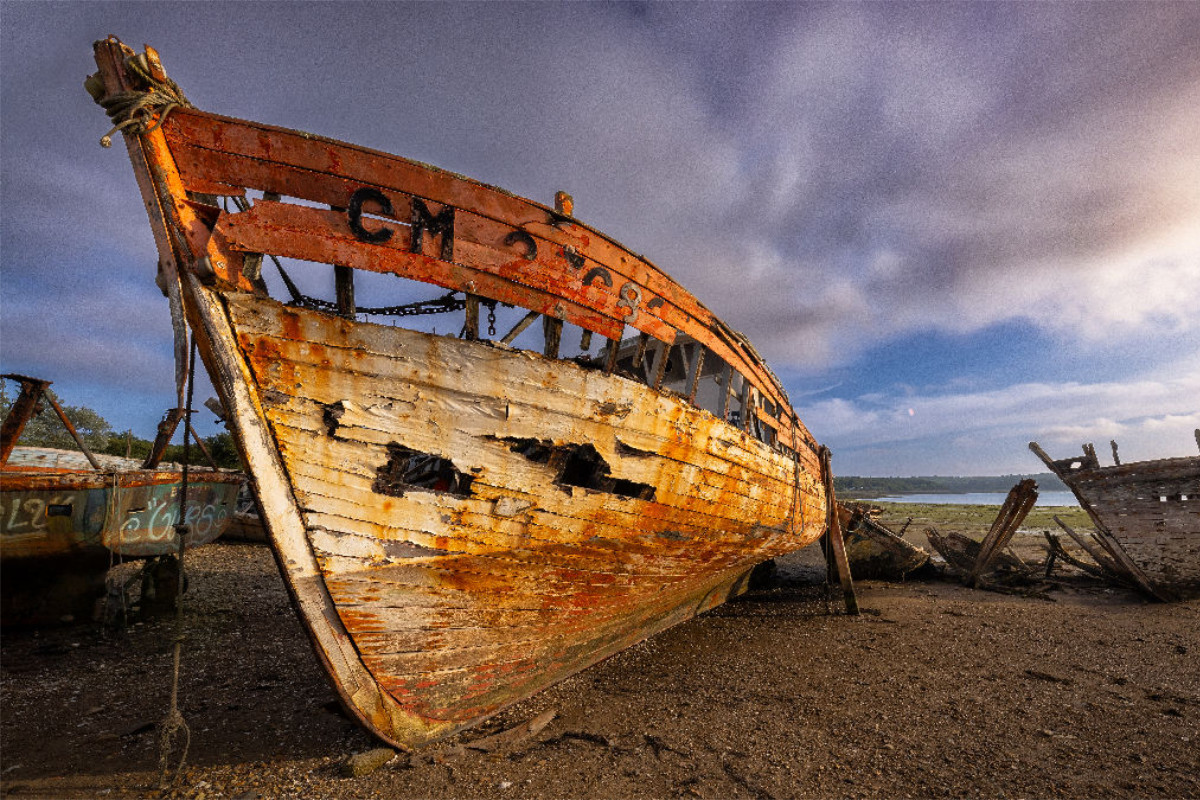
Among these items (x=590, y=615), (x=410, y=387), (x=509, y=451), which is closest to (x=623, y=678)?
(x=590, y=615)

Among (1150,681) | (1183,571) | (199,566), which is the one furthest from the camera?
(199,566)

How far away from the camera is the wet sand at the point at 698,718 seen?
3520 mm

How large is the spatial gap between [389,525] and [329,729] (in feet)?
8.39

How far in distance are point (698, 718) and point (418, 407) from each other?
378 centimetres

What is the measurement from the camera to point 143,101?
2.58m

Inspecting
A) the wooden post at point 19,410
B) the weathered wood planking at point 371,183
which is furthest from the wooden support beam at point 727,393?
the wooden post at point 19,410

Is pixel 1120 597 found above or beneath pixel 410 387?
beneath

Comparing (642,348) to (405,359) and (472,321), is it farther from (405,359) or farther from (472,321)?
(405,359)

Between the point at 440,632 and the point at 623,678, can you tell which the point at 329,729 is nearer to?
the point at 440,632

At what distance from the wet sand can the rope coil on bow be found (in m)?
4.17

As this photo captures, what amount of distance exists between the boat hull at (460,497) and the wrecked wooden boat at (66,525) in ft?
21.5

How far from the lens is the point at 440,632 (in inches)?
137

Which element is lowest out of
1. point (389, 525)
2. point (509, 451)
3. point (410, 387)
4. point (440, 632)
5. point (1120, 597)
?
point (1120, 597)

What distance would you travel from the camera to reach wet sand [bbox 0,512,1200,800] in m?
3.52
